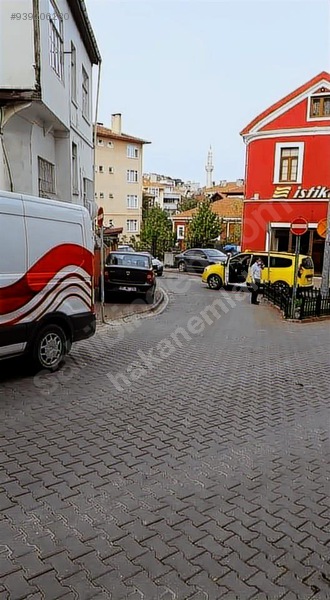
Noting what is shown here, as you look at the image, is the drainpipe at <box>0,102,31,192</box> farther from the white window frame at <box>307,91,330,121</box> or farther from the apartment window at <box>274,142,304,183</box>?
the white window frame at <box>307,91,330,121</box>

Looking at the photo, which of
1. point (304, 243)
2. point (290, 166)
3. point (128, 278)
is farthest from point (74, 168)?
point (304, 243)

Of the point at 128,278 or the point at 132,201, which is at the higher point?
the point at 132,201

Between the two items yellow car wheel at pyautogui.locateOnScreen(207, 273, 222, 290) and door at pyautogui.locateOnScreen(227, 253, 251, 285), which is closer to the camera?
door at pyautogui.locateOnScreen(227, 253, 251, 285)

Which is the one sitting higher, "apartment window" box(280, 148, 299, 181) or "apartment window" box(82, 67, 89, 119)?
"apartment window" box(82, 67, 89, 119)

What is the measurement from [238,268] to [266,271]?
95.5 inches

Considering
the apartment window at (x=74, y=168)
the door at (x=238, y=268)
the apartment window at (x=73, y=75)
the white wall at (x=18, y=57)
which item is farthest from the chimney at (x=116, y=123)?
the white wall at (x=18, y=57)

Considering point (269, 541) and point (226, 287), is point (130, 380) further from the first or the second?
point (226, 287)

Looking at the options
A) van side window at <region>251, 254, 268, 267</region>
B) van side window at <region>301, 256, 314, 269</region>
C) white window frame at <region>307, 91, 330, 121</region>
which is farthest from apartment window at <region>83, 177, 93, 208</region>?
white window frame at <region>307, 91, 330, 121</region>

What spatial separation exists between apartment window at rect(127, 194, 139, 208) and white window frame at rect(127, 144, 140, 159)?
15.1 feet

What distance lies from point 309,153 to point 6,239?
78.2ft

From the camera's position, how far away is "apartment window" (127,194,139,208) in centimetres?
5544

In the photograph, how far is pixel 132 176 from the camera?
182 feet

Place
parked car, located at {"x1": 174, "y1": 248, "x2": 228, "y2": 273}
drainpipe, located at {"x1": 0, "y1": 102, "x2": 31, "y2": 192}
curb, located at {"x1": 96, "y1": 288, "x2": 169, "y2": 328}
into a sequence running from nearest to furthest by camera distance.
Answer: drainpipe, located at {"x1": 0, "y1": 102, "x2": 31, "y2": 192}
curb, located at {"x1": 96, "y1": 288, "x2": 169, "y2": 328}
parked car, located at {"x1": 174, "y1": 248, "x2": 228, "y2": 273}

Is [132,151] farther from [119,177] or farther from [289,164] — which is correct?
[289,164]
